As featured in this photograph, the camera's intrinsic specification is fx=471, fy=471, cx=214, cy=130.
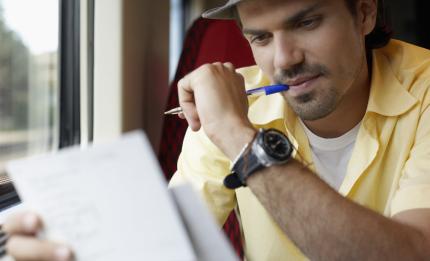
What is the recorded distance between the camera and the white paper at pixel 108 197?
1.46 ft

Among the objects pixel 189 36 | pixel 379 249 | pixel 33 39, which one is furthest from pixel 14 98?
pixel 379 249

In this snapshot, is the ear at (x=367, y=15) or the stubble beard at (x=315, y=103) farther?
the ear at (x=367, y=15)

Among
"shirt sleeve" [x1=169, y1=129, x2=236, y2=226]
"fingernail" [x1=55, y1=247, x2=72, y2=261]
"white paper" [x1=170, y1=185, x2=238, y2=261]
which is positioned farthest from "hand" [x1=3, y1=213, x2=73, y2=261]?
"shirt sleeve" [x1=169, y1=129, x2=236, y2=226]

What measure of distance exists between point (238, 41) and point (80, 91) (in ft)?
1.72

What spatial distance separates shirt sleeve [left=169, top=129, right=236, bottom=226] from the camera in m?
0.99

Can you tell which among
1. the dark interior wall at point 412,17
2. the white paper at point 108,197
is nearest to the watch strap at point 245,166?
the white paper at point 108,197

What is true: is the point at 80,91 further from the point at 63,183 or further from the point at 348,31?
the point at 63,183

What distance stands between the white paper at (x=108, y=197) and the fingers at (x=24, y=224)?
15mm

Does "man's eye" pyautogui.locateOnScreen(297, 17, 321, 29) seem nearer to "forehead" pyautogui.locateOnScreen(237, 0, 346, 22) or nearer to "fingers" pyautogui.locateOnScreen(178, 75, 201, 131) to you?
"forehead" pyautogui.locateOnScreen(237, 0, 346, 22)

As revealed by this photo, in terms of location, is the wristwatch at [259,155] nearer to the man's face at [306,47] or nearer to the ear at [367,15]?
the man's face at [306,47]

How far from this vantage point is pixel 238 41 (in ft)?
5.03

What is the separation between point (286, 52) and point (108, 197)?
54cm

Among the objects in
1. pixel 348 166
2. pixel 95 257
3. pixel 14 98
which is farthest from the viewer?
pixel 14 98

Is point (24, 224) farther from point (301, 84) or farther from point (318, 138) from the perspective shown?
point (318, 138)
